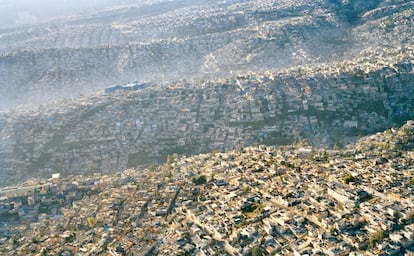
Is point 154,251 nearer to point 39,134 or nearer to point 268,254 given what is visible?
point 268,254

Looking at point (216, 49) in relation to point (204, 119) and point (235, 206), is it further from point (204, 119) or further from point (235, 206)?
point (235, 206)

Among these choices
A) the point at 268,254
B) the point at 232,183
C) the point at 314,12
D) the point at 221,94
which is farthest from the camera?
the point at 314,12

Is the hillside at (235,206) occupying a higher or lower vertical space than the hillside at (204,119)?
higher

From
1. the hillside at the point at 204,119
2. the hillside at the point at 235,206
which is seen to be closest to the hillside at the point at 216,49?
the hillside at the point at 204,119

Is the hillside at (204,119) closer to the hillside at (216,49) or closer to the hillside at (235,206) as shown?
the hillside at (235,206)

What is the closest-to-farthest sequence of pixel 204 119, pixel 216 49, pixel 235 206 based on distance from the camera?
pixel 235 206 → pixel 204 119 → pixel 216 49

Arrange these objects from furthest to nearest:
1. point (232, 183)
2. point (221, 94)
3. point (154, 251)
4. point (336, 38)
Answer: point (336, 38) → point (221, 94) → point (232, 183) → point (154, 251)

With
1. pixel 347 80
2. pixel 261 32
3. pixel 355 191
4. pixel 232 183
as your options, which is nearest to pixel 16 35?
pixel 261 32

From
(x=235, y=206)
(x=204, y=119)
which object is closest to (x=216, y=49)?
(x=204, y=119)
